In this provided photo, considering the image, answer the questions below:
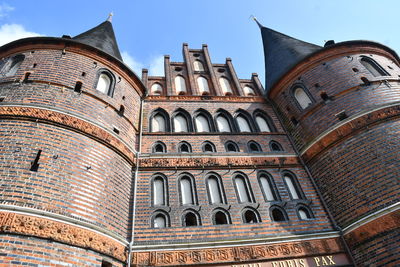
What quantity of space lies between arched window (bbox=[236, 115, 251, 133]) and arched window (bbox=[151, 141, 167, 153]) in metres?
3.45

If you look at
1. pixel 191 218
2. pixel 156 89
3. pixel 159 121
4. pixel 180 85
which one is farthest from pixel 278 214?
pixel 156 89

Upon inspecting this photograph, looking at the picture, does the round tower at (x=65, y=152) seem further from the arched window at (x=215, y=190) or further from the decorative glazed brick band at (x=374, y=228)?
the decorative glazed brick band at (x=374, y=228)

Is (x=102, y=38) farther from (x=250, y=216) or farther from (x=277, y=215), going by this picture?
(x=277, y=215)

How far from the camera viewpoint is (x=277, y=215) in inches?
346

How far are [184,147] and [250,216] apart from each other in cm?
347

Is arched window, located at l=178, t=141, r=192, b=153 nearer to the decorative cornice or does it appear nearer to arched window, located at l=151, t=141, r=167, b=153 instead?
arched window, located at l=151, t=141, r=167, b=153

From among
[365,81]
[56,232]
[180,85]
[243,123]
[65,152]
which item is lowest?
[56,232]

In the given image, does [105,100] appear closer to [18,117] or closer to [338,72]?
[18,117]

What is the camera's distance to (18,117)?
24.8 ft

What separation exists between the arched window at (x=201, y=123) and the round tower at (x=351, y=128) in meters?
3.44

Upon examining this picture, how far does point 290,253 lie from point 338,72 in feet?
23.9

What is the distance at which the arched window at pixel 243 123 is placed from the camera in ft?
38.4

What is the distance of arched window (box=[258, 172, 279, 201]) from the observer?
361 inches

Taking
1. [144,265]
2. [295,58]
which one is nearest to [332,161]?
[295,58]
